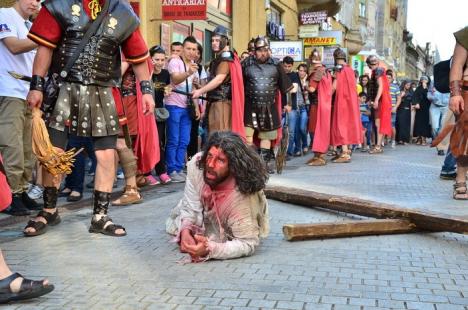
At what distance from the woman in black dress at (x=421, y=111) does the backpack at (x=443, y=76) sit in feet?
35.8

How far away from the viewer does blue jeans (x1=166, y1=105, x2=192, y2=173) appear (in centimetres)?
771

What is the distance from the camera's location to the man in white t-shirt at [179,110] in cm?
770

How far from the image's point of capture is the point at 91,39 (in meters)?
4.31

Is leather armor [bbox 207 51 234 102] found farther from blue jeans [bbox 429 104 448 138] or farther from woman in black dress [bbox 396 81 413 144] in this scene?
woman in black dress [bbox 396 81 413 144]

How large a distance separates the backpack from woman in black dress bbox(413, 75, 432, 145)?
1091cm

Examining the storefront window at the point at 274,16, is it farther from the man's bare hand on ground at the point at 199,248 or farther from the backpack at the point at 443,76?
the man's bare hand on ground at the point at 199,248

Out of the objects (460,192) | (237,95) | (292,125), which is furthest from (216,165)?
(292,125)

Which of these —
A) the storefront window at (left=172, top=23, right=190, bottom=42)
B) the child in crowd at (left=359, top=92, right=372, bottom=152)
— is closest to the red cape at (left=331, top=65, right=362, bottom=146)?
the child in crowd at (left=359, top=92, right=372, bottom=152)

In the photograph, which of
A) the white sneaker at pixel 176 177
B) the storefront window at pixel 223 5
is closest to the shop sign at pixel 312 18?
the storefront window at pixel 223 5

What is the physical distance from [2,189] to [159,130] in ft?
15.9

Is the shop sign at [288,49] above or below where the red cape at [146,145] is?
above

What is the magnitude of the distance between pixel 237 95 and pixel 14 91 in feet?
9.84

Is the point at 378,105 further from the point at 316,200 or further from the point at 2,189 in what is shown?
the point at 2,189

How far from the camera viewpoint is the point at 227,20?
1745 centimetres
